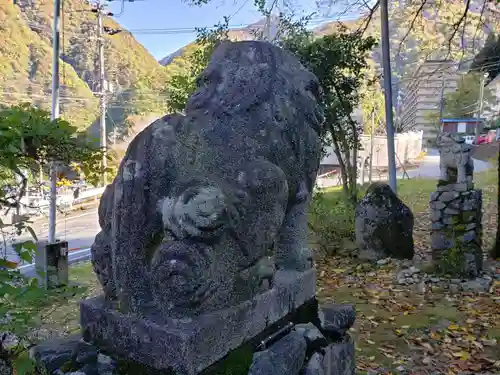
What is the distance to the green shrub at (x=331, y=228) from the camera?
6898mm

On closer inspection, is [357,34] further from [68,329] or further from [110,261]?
[110,261]

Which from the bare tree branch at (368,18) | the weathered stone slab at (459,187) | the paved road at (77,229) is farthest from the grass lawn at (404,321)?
the bare tree branch at (368,18)

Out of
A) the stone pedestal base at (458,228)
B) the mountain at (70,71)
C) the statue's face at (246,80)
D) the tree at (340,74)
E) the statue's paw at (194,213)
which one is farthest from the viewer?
the mountain at (70,71)

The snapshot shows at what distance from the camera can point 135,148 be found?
61.4 inches

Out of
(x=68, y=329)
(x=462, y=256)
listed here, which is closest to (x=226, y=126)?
(x=68, y=329)

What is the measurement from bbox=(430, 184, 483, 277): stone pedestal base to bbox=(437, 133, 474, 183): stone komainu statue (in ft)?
0.53

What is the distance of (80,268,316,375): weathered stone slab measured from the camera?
154 cm

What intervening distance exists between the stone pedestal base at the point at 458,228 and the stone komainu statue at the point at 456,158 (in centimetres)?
16

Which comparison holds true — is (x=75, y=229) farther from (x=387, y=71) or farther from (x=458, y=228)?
(x=458, y=228)

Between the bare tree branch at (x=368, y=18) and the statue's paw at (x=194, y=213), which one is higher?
the bare tree branch at (x=368, y=18)

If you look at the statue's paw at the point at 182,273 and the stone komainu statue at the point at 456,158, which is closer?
the statue's paw at the point at 182,273

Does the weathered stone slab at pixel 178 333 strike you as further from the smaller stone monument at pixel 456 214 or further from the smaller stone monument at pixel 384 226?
the smaller stone monument at pixel 384 226

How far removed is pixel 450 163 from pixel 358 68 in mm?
2199

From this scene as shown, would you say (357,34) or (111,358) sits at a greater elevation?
(357,34)
